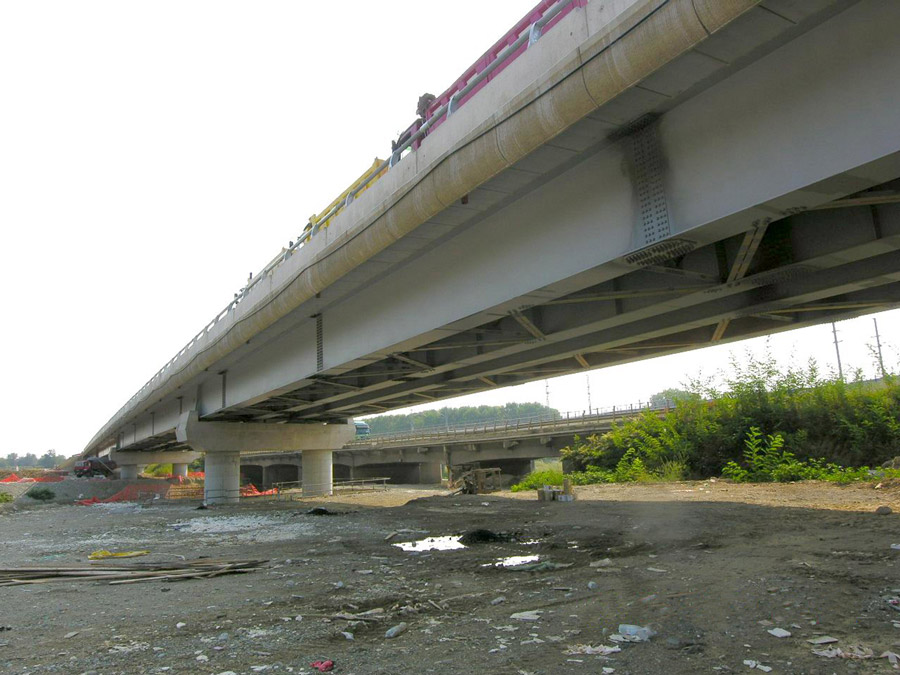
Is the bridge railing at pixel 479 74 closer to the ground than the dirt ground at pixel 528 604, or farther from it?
farther from it

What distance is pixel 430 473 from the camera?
53.2 m

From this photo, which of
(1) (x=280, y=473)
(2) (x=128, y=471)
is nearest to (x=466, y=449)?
(2) (x=128, y=471)

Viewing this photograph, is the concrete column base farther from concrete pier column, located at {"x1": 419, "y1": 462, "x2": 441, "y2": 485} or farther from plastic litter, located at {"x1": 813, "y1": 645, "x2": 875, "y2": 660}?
plastic litter, located at {"x1": 813, "y1": 645, "x2": 875, "y2": 660}

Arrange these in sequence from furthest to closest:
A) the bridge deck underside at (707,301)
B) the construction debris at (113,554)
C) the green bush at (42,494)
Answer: the green bush at (42,494) < the construction debris at (113,554) < the bridge deck underside at (707,301)

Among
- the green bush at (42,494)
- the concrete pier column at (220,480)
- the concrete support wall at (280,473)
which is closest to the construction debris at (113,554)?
the concrete pier column at (220,480)

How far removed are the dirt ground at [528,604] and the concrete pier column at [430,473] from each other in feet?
140

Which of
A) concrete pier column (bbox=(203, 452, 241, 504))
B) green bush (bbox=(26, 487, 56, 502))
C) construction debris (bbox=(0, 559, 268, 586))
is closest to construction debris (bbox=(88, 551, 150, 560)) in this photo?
construction debris (bbox=(0, 559, 268, 586))

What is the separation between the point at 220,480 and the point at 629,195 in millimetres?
25614

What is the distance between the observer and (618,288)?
9969mm

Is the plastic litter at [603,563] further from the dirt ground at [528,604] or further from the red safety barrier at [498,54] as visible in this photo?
the red safety barrier at [498,54]

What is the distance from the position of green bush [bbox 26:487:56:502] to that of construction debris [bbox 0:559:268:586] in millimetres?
34125

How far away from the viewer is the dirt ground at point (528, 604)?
4.17 m

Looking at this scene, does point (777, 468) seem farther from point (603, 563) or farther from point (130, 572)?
point (130, 572)

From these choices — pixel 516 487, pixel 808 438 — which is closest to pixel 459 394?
pixel 516 487
